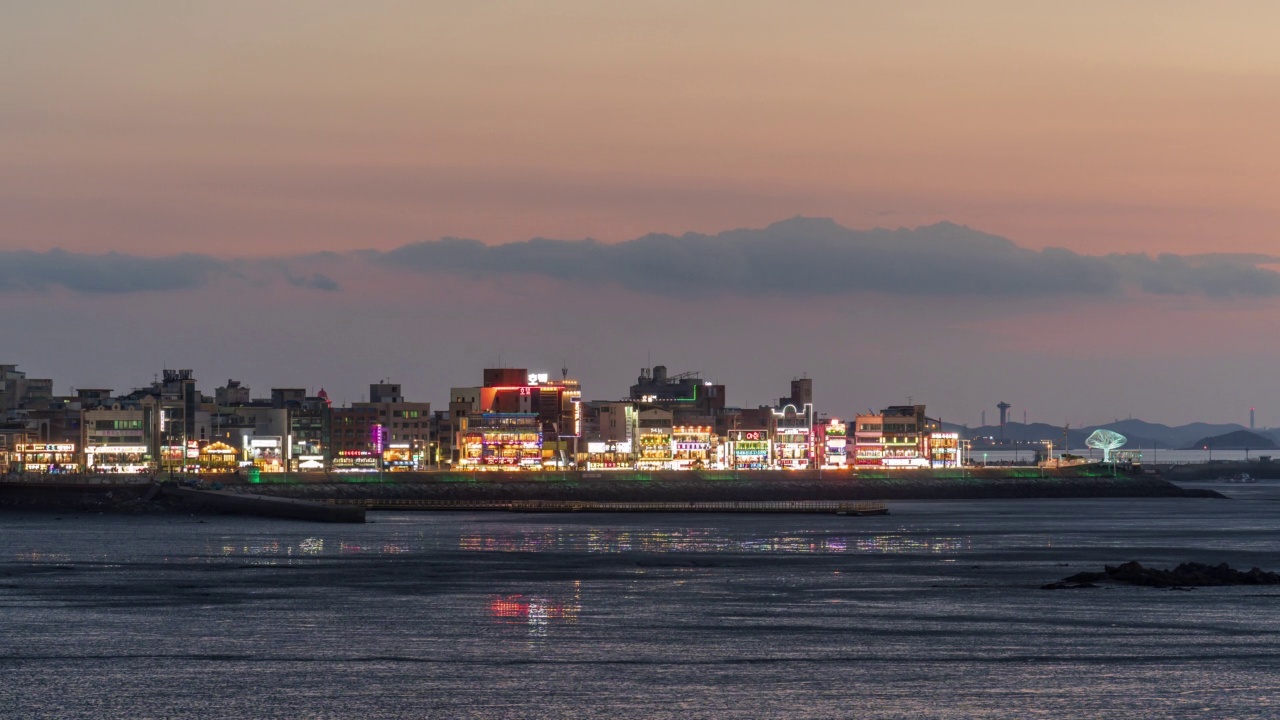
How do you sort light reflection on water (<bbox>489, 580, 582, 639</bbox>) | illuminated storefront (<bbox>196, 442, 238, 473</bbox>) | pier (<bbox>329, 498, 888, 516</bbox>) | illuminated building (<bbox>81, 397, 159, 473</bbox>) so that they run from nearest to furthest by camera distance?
light reflection on water (<bbox>489, 580, 582, 639</bbox>) → pier (<bbox>329, 498, 888, 516</bbox>) → illuminated building (<bbox>81, 397, 159, 473</bbox>) → illuminated storefront (<bbox>196, 442, 238, 473</bbox>)

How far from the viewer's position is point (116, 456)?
18438 centimetres

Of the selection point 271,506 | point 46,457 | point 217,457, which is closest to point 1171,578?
point 271,506

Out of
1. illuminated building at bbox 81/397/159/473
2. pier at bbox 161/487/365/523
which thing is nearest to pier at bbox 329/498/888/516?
pier at bbox 161/487/365/523

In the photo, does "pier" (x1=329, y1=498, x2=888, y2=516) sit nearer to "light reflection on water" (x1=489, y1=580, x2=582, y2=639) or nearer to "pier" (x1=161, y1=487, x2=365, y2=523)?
"pier" (x1=161, y1=487, x2=365, y2=523)

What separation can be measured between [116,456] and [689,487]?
2673 inches

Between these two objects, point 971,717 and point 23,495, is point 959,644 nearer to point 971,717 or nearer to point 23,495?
point 971,717

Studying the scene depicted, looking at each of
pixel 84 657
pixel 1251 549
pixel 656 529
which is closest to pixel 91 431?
pixel 656 529

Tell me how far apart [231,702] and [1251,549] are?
66.1m

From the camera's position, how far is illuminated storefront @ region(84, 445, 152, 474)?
183 metres

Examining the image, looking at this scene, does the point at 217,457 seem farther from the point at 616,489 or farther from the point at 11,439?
the point at 616,489

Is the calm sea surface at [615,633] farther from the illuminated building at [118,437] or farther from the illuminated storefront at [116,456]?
the illuminated building at [118,437]

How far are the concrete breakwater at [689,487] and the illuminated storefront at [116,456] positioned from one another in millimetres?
26506

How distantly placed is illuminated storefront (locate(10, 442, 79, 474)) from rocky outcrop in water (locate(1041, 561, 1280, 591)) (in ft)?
479

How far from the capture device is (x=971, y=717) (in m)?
31.5
